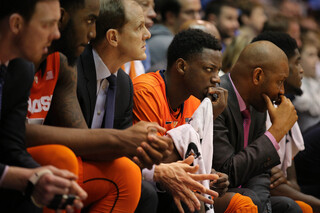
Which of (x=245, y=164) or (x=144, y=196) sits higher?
(x=144, y=196)

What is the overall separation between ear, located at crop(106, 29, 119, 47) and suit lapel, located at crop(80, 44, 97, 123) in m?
0.14

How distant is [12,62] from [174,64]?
155cm

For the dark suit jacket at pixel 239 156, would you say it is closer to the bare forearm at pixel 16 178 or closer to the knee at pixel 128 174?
the knee at pixel 128 174

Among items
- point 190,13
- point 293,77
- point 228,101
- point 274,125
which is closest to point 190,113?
point 228,101

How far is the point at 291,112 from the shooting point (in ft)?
12.5

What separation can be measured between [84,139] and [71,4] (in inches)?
28.0

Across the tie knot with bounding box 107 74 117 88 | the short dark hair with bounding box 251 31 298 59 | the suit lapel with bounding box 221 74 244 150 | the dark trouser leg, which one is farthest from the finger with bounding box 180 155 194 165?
the short dark hair with bounding box 251 31 298 59

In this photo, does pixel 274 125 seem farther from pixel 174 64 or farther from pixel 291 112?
pixel 174 64

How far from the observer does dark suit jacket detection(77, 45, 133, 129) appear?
9.89 feet

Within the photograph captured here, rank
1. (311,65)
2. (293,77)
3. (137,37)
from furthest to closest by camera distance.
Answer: (311,65), (293,77), (137,37)

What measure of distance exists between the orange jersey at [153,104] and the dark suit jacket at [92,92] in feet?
0.52

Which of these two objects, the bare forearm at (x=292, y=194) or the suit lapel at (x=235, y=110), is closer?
the suit lapel at (x=235, y=110)

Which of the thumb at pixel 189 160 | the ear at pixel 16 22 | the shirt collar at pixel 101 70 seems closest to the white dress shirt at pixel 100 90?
the shirt collar at pixel 101 70

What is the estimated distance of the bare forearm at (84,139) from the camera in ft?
8.12
